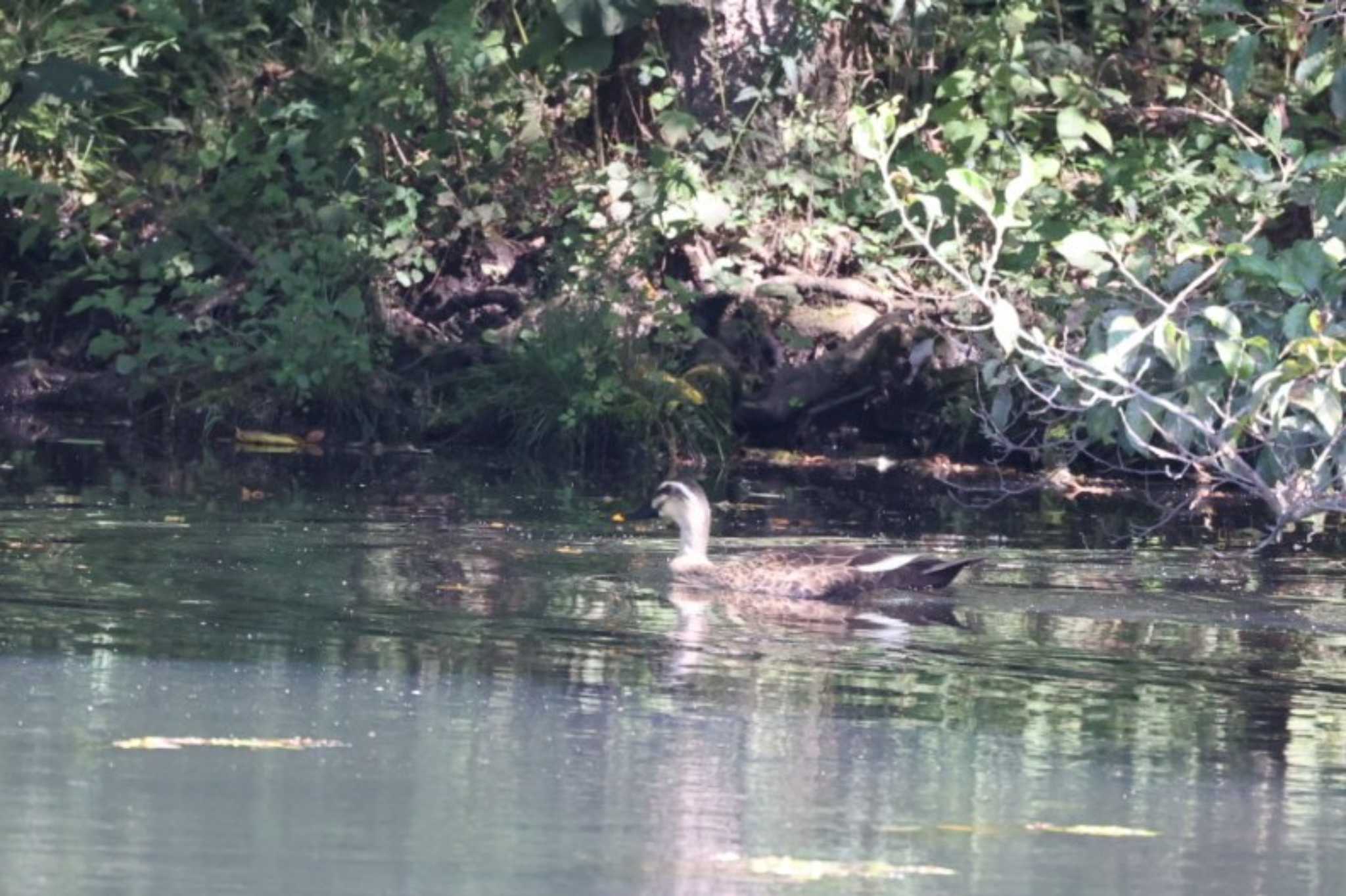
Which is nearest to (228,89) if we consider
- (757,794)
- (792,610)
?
(792,610)

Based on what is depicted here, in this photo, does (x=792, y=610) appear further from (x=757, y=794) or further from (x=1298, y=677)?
(x=757, y=794)

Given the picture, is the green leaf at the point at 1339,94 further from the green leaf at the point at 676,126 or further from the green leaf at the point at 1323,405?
the green leaf at the point at 676,126

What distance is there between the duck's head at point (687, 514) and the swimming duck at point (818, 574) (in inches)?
8.7

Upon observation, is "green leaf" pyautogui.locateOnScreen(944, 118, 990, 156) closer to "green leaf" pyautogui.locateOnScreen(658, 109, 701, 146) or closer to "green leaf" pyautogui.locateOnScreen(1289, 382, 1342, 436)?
"green leaf" pyautogui.locateOnScreen(658, 109, 701, 146)

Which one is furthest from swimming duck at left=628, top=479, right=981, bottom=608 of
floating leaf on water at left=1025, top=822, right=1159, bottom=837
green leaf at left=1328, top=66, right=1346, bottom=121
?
floating leaf on water at left=1025, top=822, right=1159, bottom=837

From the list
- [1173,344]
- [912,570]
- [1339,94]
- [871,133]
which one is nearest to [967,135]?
[912,570]

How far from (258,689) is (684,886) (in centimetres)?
262

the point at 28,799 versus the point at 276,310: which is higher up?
the point at 276,310

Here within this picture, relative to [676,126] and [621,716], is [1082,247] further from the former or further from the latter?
[676,126]

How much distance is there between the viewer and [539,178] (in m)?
20.0

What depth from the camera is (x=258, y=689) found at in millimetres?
7824

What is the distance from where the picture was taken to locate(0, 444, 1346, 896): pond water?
5773mm

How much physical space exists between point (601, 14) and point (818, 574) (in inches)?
324

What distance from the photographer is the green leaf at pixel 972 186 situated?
30.4 ft
